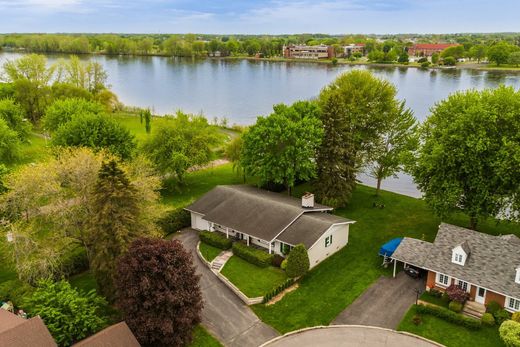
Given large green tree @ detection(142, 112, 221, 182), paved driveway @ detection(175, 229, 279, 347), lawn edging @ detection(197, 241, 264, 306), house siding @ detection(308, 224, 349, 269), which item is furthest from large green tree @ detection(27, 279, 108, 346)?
large green tree @ detection(142, 112, 221, 182)

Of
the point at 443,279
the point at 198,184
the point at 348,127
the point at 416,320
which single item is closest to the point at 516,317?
the point at 443,279

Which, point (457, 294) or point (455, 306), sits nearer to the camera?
point (455, 306)

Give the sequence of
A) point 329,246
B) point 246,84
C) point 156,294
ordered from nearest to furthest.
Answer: point 156,294, point 329,246, point 246,84

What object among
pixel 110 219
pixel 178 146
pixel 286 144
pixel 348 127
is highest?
pixel 348 127

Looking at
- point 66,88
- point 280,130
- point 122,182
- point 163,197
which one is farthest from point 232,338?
point 66,88

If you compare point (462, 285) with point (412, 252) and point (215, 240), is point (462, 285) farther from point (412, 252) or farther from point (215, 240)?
point (215, 240)

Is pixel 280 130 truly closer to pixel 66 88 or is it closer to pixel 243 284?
pixel 243 284
